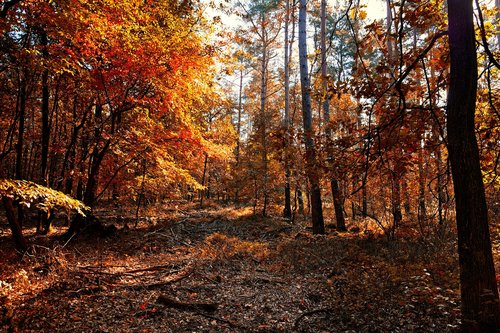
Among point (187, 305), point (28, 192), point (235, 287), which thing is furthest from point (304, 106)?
point (28, 192)

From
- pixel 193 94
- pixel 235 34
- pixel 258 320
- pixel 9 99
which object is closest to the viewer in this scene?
pixel 258 320

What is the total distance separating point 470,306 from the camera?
141 inches

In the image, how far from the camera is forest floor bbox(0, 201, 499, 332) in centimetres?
486

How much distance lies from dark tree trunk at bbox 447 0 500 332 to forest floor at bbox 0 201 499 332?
1.05 m

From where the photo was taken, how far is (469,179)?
136 inches

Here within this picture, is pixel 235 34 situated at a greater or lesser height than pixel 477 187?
greater

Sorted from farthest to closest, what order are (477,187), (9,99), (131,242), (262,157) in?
(262,157), (9,99), (131,242), (477,187)

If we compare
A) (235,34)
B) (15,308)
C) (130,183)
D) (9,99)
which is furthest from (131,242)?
(235,34)

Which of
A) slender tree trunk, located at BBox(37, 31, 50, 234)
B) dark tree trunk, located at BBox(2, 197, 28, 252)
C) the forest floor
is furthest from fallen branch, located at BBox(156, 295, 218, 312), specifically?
slender tree trunk, located at BBox(37, 31, 50, 234)

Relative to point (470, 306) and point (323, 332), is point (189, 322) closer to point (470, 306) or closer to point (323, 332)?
point (323, 332)

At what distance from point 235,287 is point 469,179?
505 centimetres

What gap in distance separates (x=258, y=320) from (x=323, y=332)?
44.6 inches

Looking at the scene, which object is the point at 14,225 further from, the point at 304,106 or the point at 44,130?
the point at 304,106

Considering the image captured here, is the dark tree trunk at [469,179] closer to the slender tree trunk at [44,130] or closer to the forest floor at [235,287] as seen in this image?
the forest floor at [235,287]
